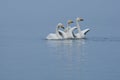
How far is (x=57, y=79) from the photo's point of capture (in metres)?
30.0

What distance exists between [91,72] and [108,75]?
4.05 ft

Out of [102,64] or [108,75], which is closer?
[108,75]

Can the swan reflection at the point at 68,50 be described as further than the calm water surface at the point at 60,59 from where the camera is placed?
Yes

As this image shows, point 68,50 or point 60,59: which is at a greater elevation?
point 68,50

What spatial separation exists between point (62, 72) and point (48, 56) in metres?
6.95

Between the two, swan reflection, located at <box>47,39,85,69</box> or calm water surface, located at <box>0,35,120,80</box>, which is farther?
swan reflection, located at <box>47,39,85,69</box>

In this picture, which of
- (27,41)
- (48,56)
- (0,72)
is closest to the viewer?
(0,72)

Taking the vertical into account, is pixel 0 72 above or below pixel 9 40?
below

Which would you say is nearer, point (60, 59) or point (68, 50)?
point (60, 59)

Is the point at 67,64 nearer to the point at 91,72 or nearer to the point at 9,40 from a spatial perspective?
the point at 91,72

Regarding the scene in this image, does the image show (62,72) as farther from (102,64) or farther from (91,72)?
(102,64)

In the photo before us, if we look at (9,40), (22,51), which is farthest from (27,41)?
(22,51)

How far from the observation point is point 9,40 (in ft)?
169

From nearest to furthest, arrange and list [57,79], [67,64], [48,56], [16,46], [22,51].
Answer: [57,79]
[67,64]
[48,56]
[22,51]
[16,46]
